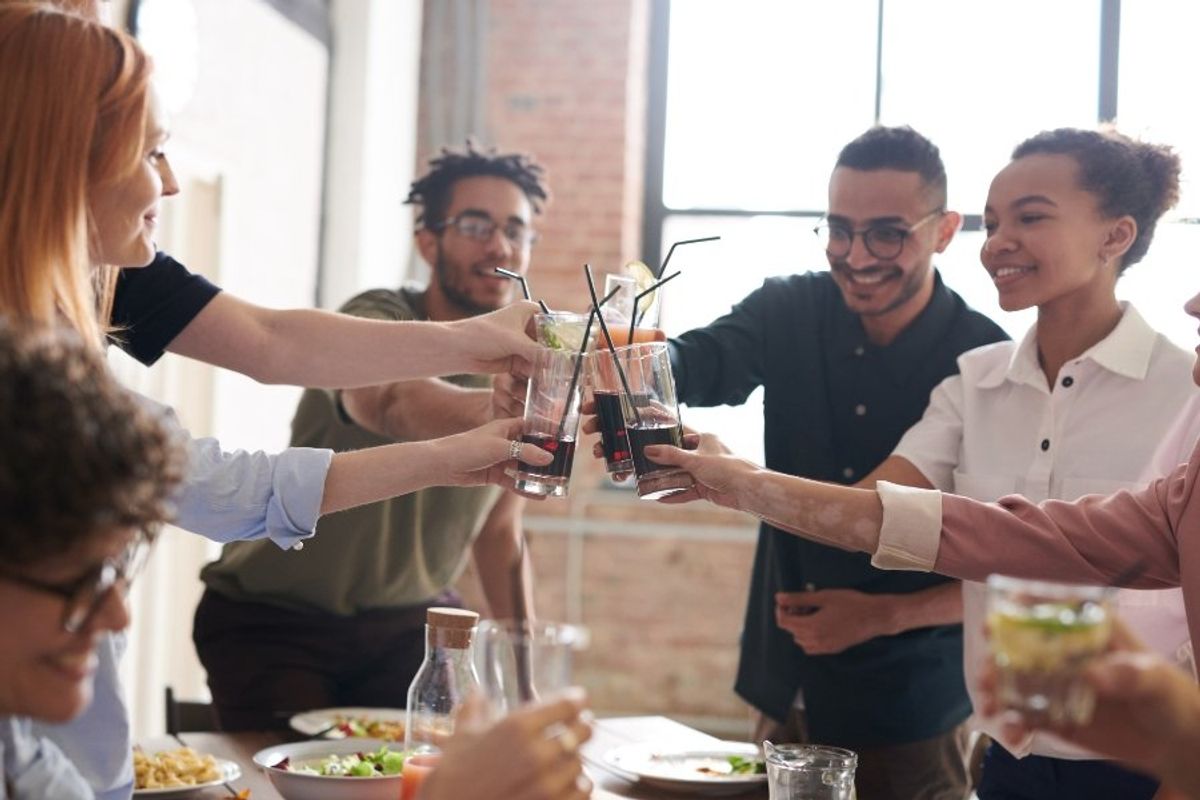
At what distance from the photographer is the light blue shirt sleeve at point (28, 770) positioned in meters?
1.30

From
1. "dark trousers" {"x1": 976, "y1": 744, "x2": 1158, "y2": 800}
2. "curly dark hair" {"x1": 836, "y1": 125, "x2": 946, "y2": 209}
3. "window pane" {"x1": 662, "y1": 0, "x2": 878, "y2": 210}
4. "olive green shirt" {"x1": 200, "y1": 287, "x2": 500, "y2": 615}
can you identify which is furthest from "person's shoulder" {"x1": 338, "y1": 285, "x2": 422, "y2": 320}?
"window pane" {"x1": 662, "y1": 0, "x2": 878, "y2": 210}

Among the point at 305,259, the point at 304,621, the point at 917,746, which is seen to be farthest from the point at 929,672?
the point at 305,259

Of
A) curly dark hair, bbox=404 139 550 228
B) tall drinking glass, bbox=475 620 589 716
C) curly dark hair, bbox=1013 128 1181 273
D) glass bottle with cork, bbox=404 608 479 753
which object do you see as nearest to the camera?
tall drinking glass, bbox=475 620 589 716

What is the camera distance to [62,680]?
1.15 m

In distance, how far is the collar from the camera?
2.48 meters

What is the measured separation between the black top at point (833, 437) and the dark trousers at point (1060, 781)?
17.9 inches

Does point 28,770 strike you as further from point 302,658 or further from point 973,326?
point 973,326

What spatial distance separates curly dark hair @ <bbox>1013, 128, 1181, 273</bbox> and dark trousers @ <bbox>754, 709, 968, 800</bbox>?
3.43 ft

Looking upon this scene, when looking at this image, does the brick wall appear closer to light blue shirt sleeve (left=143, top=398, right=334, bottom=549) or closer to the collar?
the collar

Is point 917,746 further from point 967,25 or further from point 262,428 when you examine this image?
point 967,25

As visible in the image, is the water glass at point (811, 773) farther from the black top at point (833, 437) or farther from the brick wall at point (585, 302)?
the brick wall at point (585, 302)

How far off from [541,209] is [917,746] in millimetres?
1687

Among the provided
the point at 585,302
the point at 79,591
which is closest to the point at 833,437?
the point at 79,591

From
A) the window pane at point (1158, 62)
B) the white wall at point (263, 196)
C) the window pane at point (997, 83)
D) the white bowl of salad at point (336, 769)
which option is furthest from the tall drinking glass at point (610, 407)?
the window pane at point (1158, 62)
